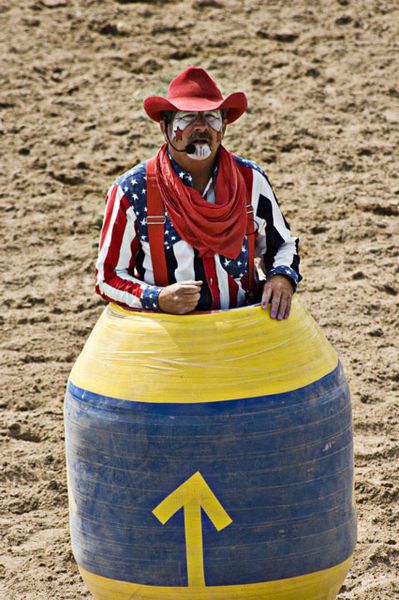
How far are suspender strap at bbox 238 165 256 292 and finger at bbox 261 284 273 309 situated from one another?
0.14 meters

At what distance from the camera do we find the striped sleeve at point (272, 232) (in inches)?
174

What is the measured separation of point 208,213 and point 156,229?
188 millimetres

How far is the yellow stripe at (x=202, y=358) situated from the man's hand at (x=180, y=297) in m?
0.04

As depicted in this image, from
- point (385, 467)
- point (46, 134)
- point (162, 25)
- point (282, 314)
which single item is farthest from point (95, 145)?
point (282, 314)

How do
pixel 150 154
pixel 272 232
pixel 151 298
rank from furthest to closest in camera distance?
1. pixel 150 154
2. pixel 272 232
3. pixel 151 298

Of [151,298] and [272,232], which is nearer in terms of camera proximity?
[151,298]

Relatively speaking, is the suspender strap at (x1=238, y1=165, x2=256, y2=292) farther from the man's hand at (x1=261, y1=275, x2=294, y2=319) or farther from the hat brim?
the hat brim

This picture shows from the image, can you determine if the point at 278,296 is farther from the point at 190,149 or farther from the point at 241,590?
the point at 241,590

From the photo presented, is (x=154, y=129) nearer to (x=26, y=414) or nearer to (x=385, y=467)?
(x=26, y=414)

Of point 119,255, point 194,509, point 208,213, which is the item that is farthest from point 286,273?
point 194,509

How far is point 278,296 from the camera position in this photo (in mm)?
4258

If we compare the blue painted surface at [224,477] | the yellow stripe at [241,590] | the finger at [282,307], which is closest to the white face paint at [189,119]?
the finger at [282,307]

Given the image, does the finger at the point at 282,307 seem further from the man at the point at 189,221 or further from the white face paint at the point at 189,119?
the white face paint at the point at 189,119

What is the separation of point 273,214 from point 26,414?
7.09 feet
